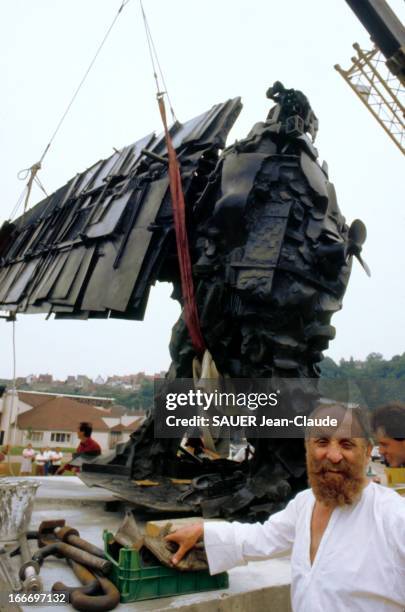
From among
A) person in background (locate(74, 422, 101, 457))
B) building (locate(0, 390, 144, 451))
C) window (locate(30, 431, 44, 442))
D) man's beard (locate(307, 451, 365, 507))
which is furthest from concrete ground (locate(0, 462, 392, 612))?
window (locate(30, 431, 44, 442))

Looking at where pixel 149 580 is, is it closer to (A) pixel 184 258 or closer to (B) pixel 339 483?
(B) pixel 339 483

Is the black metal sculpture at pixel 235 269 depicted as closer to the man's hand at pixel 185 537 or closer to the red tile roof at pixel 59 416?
the man's hand at pixel 185 537

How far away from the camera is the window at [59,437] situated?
36.9 meters

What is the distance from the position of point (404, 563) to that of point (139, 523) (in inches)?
129

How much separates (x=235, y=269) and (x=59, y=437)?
35.7 meters

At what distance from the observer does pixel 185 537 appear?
252cm

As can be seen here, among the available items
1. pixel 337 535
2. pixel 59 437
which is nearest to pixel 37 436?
pixel 59 437

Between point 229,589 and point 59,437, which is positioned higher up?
point 59,437

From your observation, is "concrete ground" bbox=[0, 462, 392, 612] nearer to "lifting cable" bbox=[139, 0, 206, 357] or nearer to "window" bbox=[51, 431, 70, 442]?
"lifting cable" bbox=[139, 0, 206, 357]

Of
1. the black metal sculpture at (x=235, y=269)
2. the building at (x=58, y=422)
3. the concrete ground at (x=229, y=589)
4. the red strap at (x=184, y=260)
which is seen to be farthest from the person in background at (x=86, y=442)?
the building at (x=58, y=422)

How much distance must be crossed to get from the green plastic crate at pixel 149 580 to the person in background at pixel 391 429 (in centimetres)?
137

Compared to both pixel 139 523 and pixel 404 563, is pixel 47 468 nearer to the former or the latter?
pixel 139 523

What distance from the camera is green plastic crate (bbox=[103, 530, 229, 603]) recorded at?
2.69 m

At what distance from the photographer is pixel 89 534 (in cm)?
416
